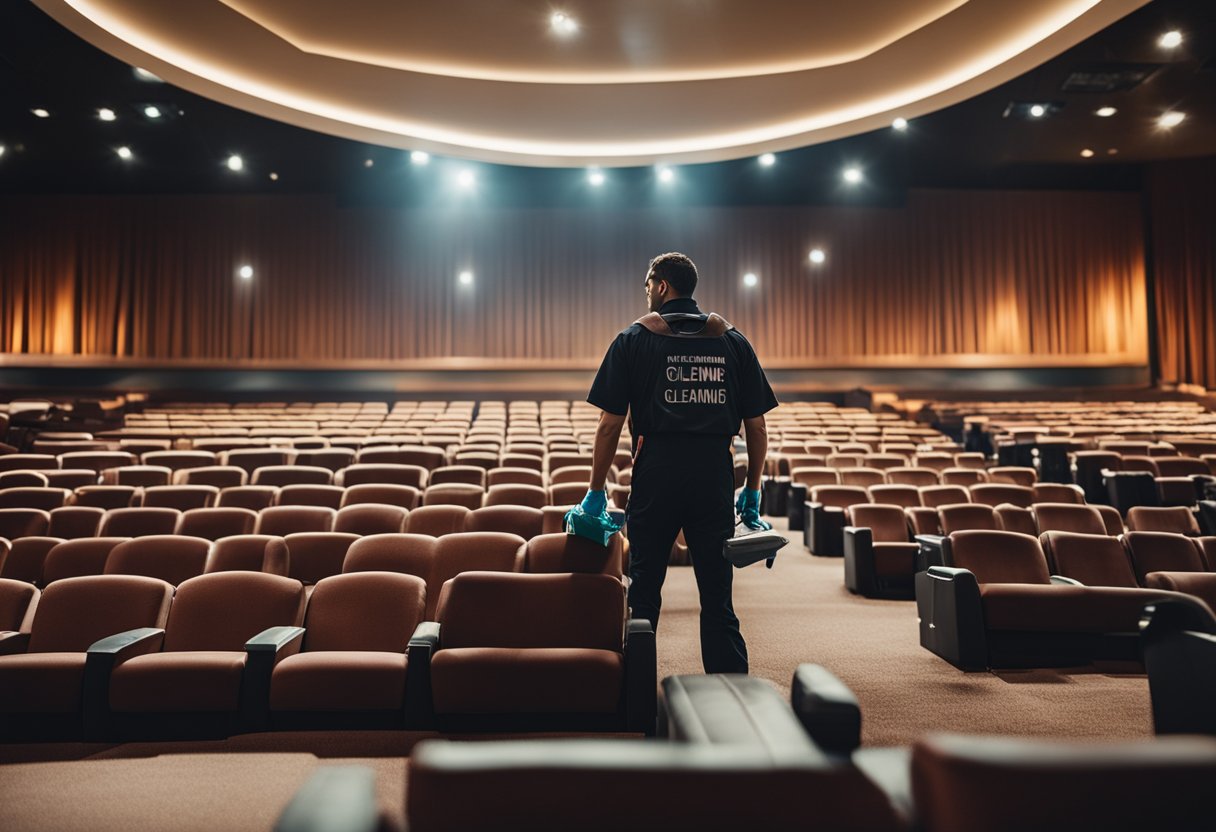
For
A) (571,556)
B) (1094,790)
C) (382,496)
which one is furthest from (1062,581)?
(382,496)

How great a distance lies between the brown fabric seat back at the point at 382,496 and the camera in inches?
178

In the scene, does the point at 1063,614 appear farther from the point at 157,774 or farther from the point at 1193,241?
the point at 1193,241

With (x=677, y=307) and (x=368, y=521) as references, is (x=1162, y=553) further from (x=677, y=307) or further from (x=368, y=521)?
(x=368, y=521)

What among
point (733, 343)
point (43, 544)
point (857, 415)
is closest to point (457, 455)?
point (43, 544)

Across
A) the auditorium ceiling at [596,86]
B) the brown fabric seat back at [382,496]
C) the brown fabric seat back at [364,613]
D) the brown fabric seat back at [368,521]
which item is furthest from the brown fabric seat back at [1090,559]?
the auditorium ceiling at [596,86]

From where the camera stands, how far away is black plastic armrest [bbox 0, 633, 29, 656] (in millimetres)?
2375

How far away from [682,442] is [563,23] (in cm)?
846

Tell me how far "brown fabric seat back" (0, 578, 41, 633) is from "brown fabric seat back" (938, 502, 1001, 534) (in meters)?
4.03

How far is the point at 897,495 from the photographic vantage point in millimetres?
5047

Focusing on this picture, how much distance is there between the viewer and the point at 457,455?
6551 mm

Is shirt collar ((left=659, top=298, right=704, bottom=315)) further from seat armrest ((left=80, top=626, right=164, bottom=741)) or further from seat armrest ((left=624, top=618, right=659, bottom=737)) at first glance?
seat armrest ((left=80, top=626, right=164, bottom=741))

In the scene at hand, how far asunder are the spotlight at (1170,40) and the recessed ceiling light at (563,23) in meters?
6.37

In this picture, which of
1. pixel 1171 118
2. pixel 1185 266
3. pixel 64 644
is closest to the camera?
pixel 64 644

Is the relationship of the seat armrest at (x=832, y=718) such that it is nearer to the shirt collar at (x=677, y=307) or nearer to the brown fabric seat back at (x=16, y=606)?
the shirt collar at (x=677, y=307)
